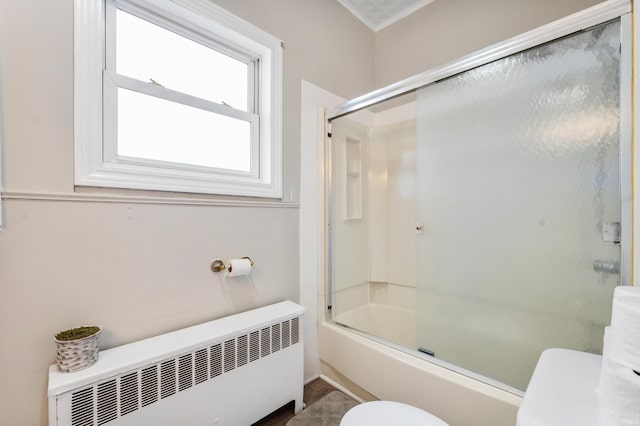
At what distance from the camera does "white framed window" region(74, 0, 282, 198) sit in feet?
3.16

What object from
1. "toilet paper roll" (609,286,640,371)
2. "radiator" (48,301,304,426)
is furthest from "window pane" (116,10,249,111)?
"toilet paper roll" (609,286,640,371)

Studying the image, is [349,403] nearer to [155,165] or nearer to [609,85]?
[155,165]

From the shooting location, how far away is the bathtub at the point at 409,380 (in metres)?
0.98

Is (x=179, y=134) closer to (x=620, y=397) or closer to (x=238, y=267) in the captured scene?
(x=238, y=267)

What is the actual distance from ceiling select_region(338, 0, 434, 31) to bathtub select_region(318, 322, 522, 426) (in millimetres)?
2363

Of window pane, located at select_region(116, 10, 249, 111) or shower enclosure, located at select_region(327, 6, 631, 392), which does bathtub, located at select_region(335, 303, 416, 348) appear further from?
window pane, located at select_region(116, 10, 249, 111)

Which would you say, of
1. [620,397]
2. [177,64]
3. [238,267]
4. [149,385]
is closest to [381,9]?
[177,64]

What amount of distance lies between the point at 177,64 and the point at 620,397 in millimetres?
1876

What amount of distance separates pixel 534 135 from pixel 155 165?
67.6 inches

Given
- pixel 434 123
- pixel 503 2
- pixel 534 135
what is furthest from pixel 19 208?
Answer: pixel 503 2

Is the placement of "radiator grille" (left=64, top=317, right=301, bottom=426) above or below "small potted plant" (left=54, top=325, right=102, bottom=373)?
below

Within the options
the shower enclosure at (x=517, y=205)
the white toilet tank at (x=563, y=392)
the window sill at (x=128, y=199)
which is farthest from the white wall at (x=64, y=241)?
the white toilet tank at (x=563, y=392)

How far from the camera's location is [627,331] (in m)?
0.49

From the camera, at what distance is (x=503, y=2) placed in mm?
1590
